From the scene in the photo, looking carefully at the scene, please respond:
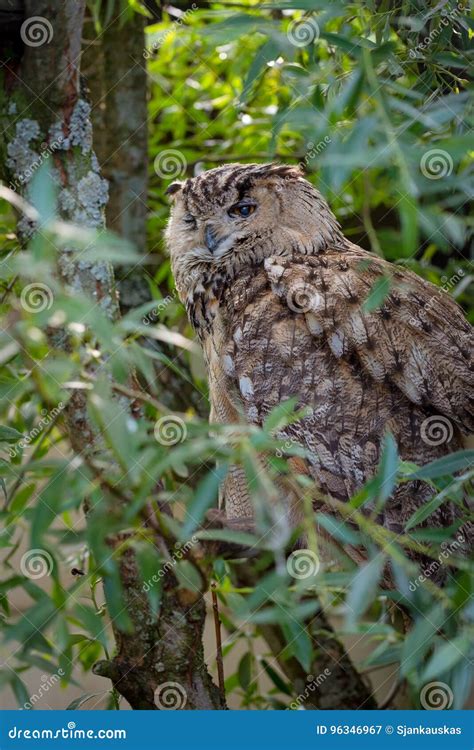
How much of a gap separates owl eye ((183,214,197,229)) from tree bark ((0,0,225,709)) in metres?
0.39

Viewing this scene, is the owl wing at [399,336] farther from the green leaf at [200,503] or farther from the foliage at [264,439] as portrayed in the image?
the green leaf at [200,503]

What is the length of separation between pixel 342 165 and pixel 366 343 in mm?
832

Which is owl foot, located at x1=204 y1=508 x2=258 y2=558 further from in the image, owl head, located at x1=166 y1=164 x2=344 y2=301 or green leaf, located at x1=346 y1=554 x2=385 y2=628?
owl head, located at x1=166 y1=164 x2=344 y2=301

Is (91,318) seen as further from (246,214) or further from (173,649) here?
(246,214)

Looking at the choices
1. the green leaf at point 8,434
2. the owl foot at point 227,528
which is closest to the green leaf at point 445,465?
the owl foot at point 227,528

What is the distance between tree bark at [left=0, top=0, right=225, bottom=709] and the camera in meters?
1.73

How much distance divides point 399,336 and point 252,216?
0.51 meters

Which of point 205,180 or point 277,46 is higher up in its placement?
point 277,46

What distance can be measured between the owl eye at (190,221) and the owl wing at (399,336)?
416 mm

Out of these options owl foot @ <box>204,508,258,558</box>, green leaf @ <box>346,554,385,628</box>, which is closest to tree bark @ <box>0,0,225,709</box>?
owl foot @ <box>204,508,258,558</box>

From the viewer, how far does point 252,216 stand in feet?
7.02

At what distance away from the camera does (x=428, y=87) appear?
65.1 inches

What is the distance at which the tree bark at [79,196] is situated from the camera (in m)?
1.73

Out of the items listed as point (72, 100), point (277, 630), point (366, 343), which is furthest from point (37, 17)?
point (277, 630)
